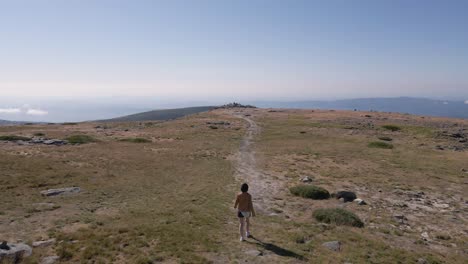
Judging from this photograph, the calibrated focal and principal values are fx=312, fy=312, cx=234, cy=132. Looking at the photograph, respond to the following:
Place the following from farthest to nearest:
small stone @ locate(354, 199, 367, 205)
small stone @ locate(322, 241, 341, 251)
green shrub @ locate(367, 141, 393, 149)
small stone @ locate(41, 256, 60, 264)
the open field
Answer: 1. green shrub @ locate(367, 141, 393, 149)
2. small stone @ locate(354, 199, 367, 205)
3. small stone @ locate(322, 241, 341, 251)
4. the open field
5. small stone @ locate(41, 256, 60, 264)

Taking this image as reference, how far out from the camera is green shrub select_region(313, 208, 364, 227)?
19.7 m

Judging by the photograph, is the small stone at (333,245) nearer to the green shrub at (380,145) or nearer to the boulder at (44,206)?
the boulder at (44,206)

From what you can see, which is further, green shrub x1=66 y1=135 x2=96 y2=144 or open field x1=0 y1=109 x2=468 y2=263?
green shrub x1=66 y1=135 x2=96 y2=144

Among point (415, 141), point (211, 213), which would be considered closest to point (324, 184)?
point (211, 213)

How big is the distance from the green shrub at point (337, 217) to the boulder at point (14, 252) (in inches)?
639

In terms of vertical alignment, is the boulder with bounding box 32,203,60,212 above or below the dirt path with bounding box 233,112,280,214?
above

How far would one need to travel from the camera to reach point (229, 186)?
29141 mm

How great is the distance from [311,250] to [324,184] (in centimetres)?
1557

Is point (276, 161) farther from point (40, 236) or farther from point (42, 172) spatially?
point (40, 236)

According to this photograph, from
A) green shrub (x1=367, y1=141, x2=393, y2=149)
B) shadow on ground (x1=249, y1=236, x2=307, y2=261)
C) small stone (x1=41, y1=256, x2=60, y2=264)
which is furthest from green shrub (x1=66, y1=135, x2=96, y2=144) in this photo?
green shrub (x1=367, y1=141, x2=393, y2=149)

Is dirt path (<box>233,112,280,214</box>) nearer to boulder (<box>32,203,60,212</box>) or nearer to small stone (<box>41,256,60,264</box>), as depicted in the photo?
small stone (<box>41,256,60,264</box>)

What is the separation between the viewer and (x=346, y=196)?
2538 centimetres

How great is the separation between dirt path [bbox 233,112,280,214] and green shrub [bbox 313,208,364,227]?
3542mm

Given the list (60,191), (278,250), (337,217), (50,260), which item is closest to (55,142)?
(60,191)
